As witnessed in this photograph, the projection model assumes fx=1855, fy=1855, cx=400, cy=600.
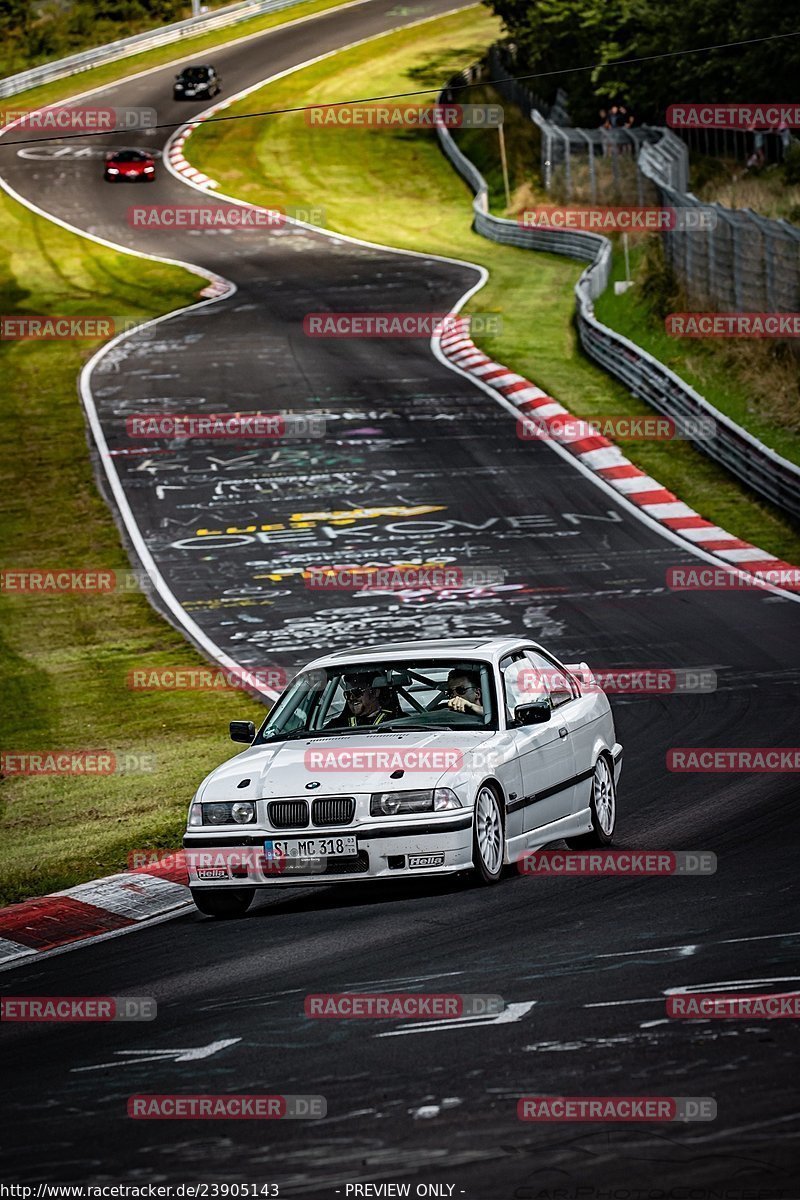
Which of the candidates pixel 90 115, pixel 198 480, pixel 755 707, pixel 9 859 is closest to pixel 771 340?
pixel 198 480

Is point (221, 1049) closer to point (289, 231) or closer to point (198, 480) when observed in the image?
point (198, 480)

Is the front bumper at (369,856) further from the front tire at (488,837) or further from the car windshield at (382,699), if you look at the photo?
the car windshield at (382,699)

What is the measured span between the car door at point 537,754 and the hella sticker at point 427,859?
0.87 m

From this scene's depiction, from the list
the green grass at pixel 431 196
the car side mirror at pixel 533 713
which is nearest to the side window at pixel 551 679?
the car side mirror at pixel 533 713

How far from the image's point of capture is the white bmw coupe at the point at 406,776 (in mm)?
9938

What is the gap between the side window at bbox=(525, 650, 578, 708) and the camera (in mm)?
11828

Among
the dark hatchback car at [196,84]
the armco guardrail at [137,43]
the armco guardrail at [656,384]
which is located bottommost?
the armco guardrail at [656,384]

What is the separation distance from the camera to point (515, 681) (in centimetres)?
1145

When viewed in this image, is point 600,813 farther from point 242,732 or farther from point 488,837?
point 242,732

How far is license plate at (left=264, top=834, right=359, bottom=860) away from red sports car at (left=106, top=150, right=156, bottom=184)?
5216cm

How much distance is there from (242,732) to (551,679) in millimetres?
2135

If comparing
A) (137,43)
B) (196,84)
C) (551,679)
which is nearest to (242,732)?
(551,679)

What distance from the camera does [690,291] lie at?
33.8m

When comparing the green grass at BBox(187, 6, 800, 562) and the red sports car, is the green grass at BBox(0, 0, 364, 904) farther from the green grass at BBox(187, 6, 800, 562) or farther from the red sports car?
the red sports car
